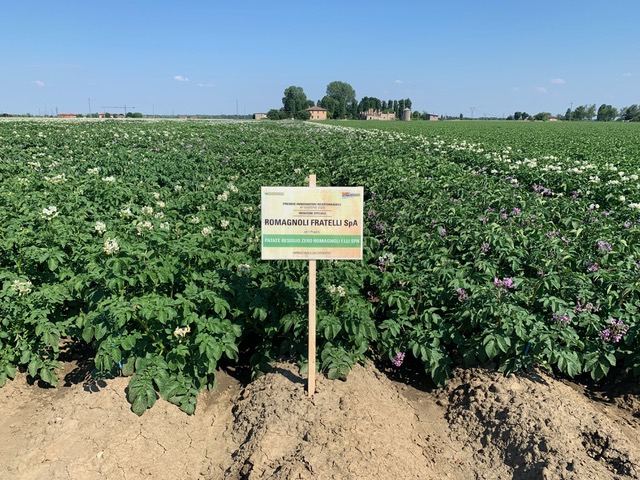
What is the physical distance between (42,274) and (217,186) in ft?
11.1

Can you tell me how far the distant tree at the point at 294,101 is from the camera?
428 ft

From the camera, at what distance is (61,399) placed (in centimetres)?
340

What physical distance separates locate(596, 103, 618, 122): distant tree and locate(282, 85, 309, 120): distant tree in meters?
93.9

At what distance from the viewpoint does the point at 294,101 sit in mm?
132500

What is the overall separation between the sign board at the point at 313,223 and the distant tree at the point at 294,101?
12573 cm

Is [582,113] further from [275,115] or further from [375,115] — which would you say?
[275,115]

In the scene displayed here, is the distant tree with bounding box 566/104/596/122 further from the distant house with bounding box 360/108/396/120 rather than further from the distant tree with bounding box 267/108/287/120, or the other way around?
the distant tree with bounding box 267/108/287/120

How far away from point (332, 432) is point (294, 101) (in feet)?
450

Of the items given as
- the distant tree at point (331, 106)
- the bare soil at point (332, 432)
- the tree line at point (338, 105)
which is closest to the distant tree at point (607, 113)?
the tree line at point (338, 105)

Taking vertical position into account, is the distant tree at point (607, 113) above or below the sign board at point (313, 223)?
above

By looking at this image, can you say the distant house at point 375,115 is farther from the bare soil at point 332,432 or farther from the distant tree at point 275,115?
the bare soil at point 332,432

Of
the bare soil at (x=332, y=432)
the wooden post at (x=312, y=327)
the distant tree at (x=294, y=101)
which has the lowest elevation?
the bare soil at (x=332, y=432)

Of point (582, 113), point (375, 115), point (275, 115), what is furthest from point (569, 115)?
point (275, 115)

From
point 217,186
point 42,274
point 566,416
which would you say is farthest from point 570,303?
point 217,186
